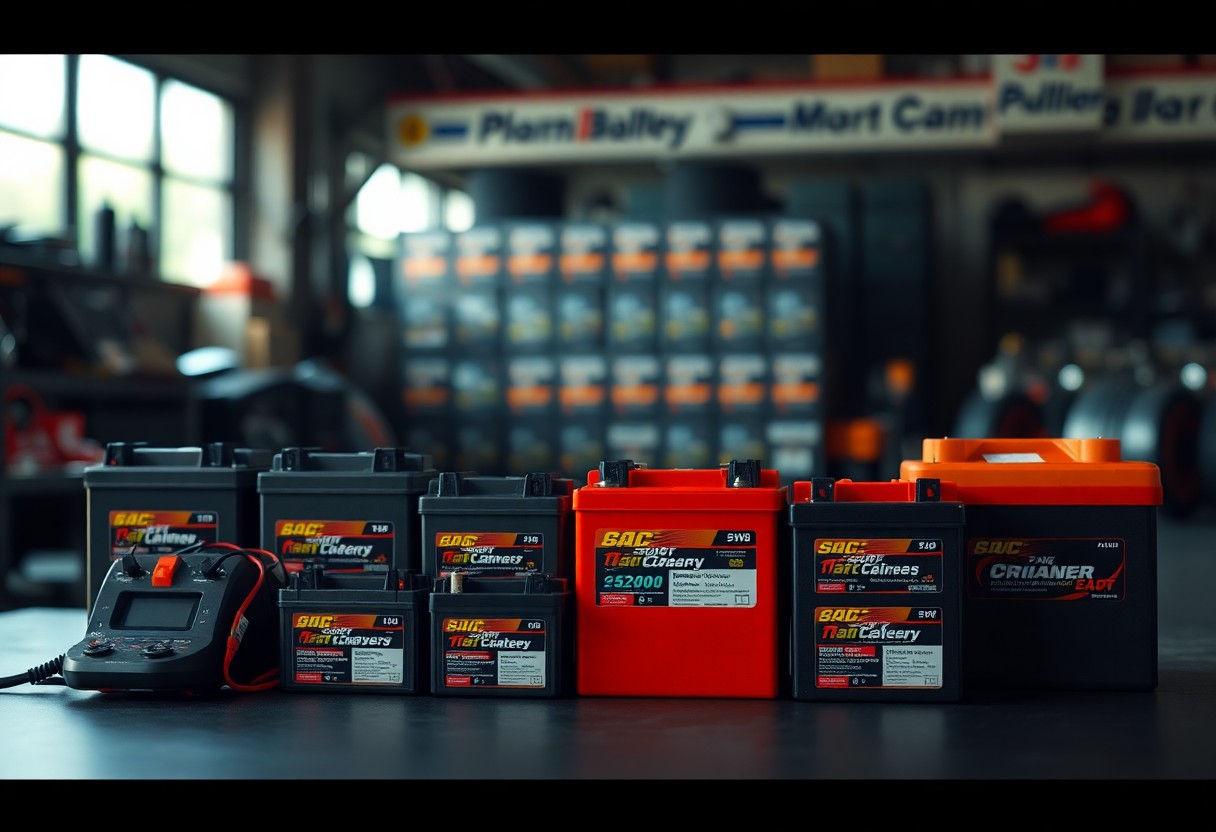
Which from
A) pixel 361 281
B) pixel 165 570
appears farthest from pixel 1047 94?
pixel 165 570

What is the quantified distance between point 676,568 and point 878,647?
0.28 m

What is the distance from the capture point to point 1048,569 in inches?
68.1

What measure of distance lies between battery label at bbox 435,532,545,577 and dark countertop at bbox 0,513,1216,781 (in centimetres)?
18

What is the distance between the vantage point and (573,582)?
1745 mm

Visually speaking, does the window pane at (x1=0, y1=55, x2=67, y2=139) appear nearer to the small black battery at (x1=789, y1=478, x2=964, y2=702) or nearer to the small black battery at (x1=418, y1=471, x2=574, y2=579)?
the small black battery at (x1=418, y1=471, x2=574, y2=579)

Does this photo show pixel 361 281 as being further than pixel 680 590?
Yes

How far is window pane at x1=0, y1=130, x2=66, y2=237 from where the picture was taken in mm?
6441

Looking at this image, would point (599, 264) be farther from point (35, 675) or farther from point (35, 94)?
point (35, 675)

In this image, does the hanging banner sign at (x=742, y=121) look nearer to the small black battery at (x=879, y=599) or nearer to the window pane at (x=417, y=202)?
the window pane at (x=417, y=202)

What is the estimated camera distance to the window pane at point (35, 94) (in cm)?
640

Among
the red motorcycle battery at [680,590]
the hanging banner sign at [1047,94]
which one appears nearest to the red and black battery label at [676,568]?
the red motorcycle battery at [680,590]

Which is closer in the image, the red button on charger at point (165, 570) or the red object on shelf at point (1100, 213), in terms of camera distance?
the red button on charger at point (165, 570)

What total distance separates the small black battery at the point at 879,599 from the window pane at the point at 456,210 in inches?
426
